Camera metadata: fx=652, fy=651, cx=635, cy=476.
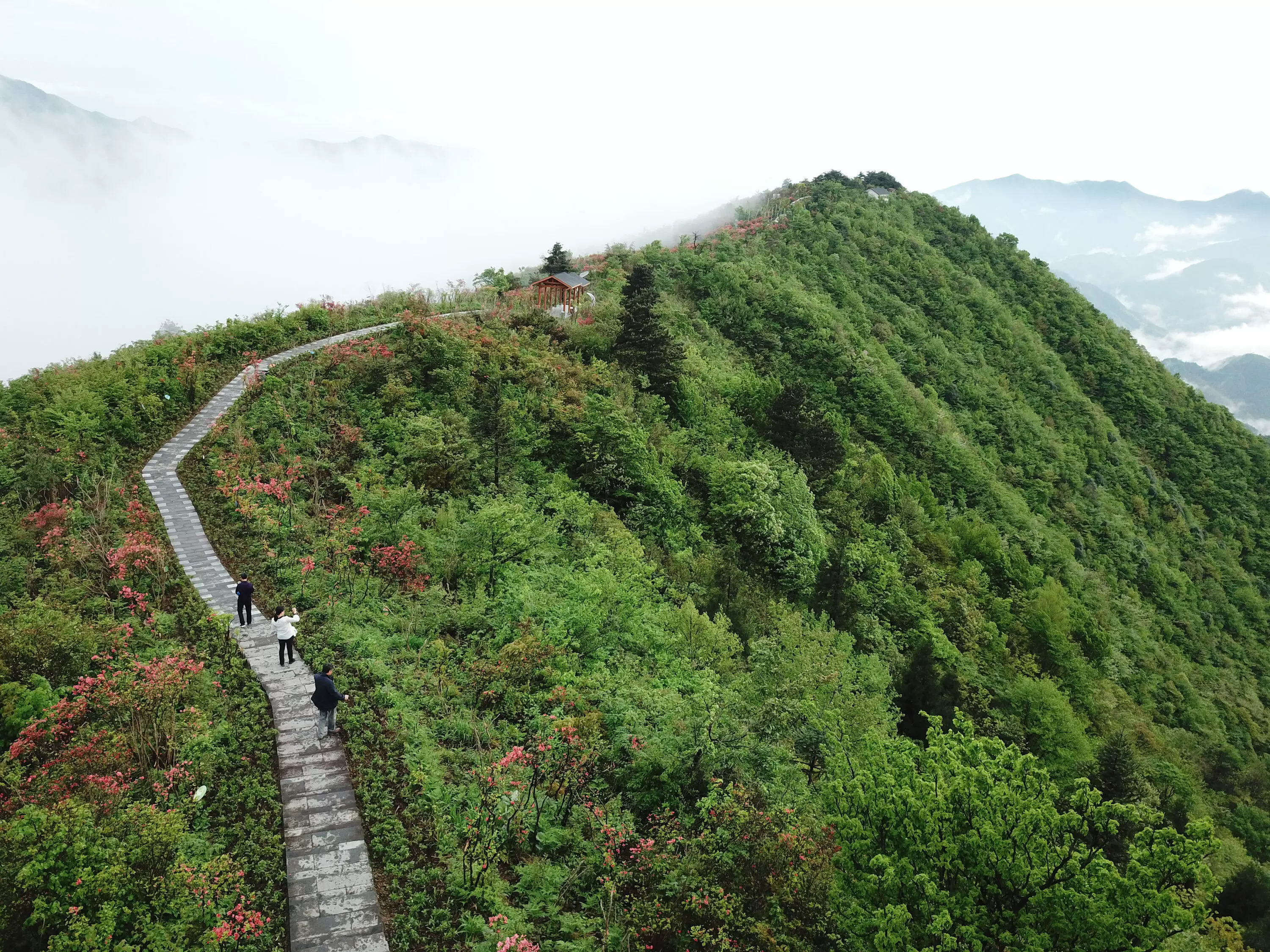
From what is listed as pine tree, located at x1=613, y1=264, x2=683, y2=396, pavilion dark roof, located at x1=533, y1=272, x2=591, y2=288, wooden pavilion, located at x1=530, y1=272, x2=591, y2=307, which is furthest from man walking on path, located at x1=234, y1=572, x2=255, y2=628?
pavilion dark roof, located at x1=533, y1=272, x2=591, y2=288

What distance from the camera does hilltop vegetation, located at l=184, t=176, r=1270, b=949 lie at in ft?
28.5

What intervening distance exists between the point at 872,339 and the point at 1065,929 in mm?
47042

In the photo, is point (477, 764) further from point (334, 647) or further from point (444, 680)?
point (334, 647)

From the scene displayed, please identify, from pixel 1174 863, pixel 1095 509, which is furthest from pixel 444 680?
pixel 1095 509

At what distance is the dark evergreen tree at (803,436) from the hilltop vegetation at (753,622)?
0.85 feet

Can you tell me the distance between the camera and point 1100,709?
105ft

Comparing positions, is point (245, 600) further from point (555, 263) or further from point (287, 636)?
point (555, 263)

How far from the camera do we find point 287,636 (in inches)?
491

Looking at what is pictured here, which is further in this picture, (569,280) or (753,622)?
(569,280)

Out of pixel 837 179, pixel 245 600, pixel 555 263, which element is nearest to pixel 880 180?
pixel 837 179

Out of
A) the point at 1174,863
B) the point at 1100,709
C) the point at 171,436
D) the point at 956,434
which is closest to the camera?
the point at 1174,863

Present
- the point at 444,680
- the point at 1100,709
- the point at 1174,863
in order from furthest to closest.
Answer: the point at 1100,709 → the point at 444,680 → the point at 1174,863

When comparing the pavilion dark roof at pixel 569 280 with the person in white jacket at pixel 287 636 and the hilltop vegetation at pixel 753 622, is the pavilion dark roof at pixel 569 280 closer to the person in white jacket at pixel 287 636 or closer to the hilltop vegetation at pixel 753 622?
the hilltop vegetation at pixel 753 622

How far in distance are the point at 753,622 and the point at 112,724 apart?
53.9 ft
